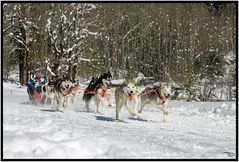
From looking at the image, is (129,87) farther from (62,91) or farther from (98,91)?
(62,91)

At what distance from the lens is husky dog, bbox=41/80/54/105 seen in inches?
675

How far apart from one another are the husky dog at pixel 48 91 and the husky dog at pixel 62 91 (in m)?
0.70

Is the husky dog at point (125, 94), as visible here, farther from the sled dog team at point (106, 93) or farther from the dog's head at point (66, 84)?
the dog's head at point (66, 84)

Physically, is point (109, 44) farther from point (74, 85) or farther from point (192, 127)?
point (192, 127)

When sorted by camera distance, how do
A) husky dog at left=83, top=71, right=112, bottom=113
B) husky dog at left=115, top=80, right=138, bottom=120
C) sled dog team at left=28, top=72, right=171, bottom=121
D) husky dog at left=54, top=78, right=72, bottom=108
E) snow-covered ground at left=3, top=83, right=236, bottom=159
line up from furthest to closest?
husky dog at left=83, top=71, right=112, bottom=113
husky dog at left=54, top=78, right=72, bottom=108
sled dog team at left=28, top=72, right=171, bottom=121
husky dog at left=115, top=80, right=138, bottom=120
snow-covered ground at left=3, top=83, right=236, bottom=159

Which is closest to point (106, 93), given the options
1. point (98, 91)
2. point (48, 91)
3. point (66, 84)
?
point (98, 91)

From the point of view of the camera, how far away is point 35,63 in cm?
3262

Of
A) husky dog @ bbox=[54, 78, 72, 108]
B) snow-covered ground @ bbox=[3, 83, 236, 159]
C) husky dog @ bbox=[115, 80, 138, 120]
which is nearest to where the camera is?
snow-covered ground @ bbox=[3, 83, 236, 159]

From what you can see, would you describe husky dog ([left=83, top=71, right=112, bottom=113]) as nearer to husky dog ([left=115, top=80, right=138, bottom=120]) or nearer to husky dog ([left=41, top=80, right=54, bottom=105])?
husky dog ([left=41, top=80, right=54, bottom=105])

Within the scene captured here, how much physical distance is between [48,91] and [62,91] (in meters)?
1.63

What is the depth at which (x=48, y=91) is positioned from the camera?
1719 cm

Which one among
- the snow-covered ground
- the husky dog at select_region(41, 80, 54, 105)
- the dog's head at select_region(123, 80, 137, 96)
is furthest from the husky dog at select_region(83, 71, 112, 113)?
the snow-covered ground

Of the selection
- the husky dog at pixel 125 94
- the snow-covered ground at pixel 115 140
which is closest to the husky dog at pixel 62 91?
the husky dog at pixel 125 94

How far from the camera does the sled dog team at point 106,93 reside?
13.5 m
